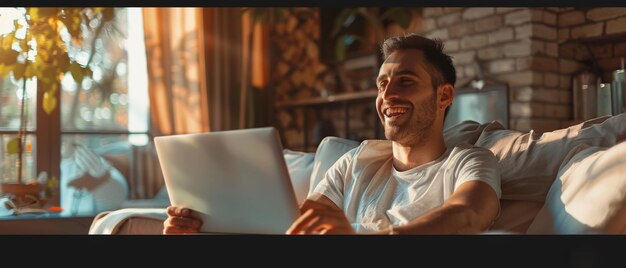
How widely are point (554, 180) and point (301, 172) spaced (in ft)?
3.37

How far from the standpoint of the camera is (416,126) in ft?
5.19

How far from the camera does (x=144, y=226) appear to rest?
6.01ft

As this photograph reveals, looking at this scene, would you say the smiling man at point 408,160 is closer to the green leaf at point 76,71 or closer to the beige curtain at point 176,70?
the green leaf at point 76,71

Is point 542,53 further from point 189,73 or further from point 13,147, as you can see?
point 13,147

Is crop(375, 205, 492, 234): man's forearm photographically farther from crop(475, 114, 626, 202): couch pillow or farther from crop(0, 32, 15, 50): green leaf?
crop(0, 32, 15, 50): green leaf

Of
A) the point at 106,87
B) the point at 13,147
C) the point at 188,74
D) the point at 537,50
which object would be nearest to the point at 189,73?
the point at 188,74

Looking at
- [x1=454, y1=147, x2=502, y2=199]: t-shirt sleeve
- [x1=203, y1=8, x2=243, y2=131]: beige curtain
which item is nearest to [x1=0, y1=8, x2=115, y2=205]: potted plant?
[x1=454, y1=147, x2=502, y2=199]: t-shirt sleeve

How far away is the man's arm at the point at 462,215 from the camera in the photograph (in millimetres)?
1247

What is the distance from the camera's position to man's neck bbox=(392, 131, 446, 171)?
1.61m
